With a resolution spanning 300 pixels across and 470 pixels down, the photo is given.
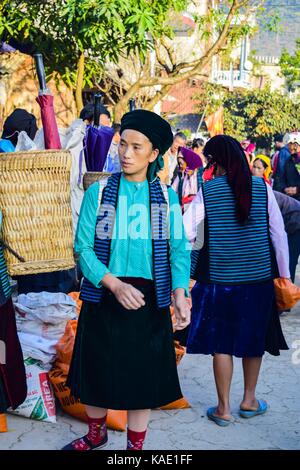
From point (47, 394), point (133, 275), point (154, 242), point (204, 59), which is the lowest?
point (47, 394)

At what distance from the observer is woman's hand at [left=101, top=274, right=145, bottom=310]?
10.5ft

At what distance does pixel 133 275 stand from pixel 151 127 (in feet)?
2.19

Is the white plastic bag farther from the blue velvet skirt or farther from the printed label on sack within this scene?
the blue velvet skirt

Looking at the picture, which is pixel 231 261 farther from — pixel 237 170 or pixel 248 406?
pixel 248 406

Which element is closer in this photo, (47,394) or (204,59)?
(47,394)

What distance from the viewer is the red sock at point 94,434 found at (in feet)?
12.3

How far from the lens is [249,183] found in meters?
4.29

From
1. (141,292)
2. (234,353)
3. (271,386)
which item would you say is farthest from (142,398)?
(271,386)

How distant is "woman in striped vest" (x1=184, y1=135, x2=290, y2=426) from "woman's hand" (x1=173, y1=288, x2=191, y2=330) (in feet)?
3.09

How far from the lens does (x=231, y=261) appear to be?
172 inches

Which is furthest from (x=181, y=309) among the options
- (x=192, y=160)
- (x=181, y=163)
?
(x=181, y=163)

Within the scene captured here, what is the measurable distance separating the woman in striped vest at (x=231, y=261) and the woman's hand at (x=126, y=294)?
115 cm

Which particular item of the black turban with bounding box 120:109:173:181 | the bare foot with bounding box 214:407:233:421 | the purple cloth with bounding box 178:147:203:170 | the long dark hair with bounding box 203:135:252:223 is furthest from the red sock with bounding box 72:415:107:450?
the purple cloth with bounding box 178:147:203:170

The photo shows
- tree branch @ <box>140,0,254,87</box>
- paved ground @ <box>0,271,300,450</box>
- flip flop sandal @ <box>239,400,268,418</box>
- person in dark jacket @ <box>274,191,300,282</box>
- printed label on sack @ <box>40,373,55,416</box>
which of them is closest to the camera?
paved ground @ <box>0,271,300,450</box>
